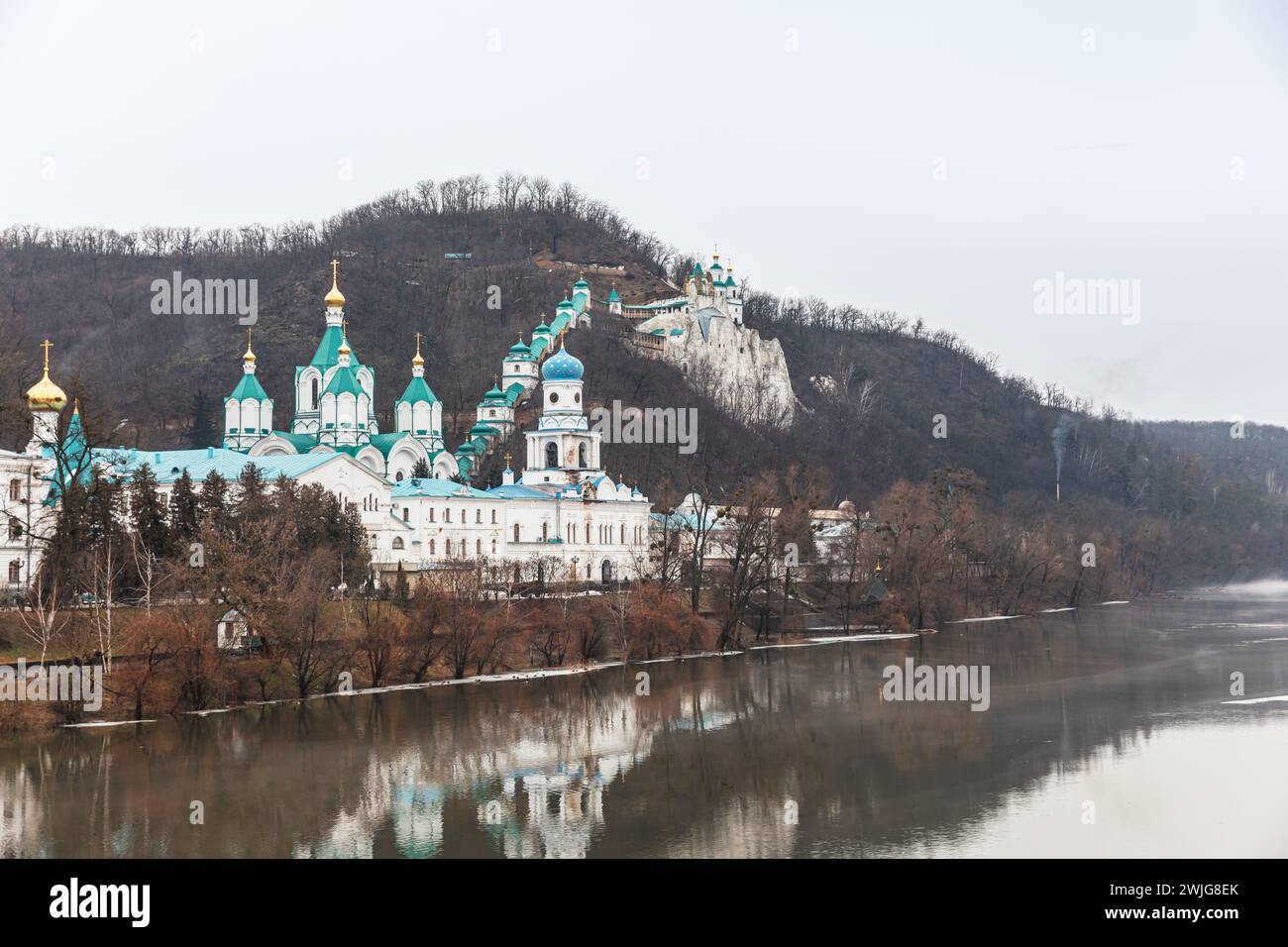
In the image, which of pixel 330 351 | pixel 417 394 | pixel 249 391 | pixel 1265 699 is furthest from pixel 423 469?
pixel 1265 699

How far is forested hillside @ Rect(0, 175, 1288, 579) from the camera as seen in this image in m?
60.8

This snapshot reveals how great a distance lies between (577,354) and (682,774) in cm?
4418

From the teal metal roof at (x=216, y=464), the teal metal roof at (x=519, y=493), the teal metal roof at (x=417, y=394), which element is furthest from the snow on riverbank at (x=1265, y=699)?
the teal metal roof at (x=417, y=394)

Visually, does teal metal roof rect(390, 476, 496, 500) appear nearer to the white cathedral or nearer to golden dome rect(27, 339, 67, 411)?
the white cathedral

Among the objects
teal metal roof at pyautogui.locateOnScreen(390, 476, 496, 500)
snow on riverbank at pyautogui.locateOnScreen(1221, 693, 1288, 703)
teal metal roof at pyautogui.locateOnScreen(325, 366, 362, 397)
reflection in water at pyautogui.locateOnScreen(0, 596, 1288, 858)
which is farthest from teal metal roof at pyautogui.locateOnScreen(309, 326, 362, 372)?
snow on riverbank at pyautogui.locateOnScreen(1221, 693, 1288, 703)

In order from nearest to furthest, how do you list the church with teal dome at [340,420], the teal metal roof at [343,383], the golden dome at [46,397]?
1. the golden dome at [46,397]
2. the church with teal dome at [340,420]
3. the teal metal roof at [343,383]

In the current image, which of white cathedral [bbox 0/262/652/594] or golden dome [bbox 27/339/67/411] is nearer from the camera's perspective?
golden dome [bbox 27/339/67/411]

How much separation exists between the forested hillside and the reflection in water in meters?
17.6

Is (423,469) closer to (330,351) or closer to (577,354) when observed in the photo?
(330,351)

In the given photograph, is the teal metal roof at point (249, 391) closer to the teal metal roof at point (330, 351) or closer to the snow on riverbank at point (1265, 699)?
the teal metal roof at point (330, 351)

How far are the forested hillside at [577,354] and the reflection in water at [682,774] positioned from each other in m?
17.6

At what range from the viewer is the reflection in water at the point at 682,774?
652 inches
